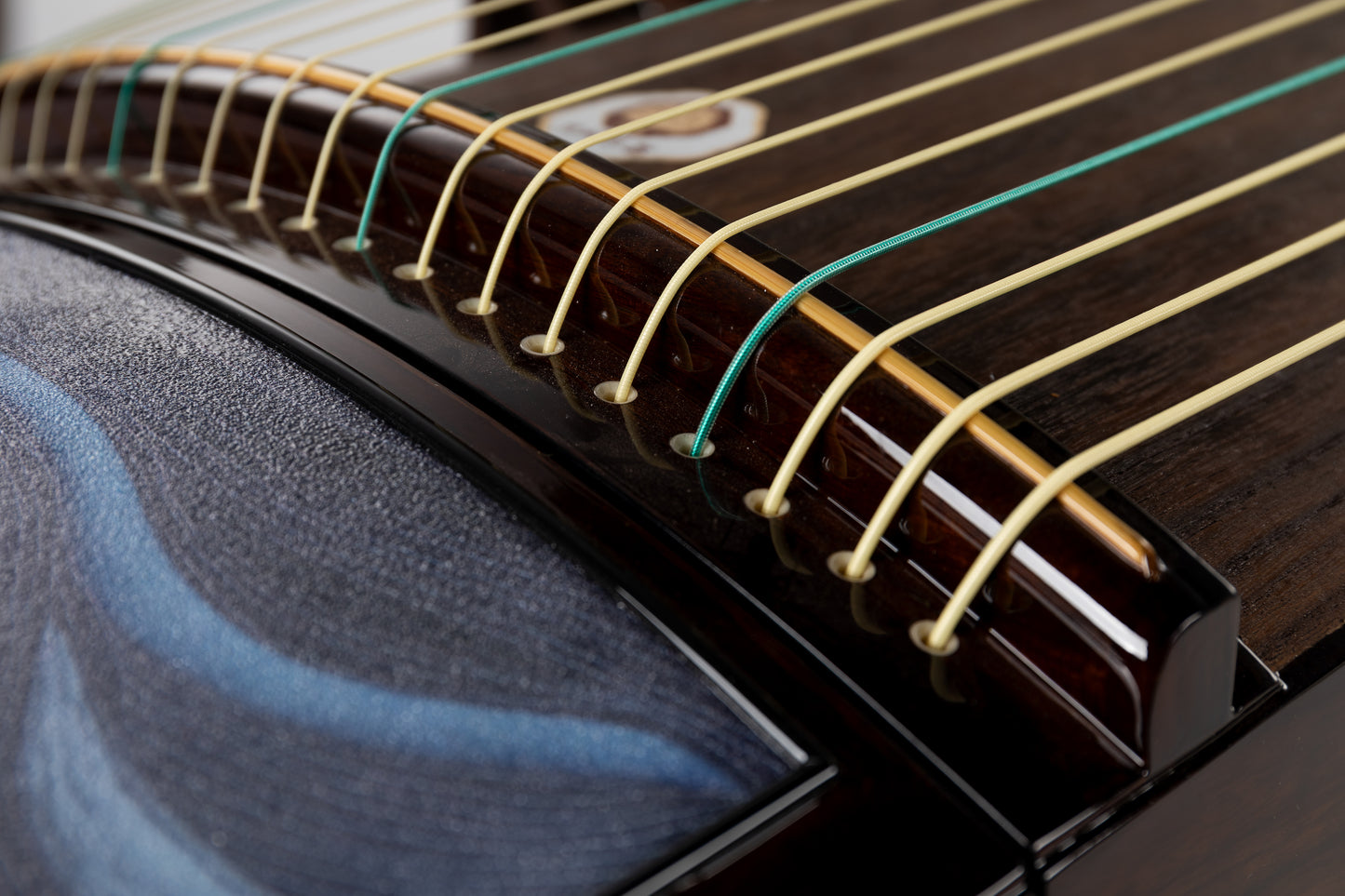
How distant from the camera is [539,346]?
773mm

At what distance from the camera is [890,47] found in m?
1.33

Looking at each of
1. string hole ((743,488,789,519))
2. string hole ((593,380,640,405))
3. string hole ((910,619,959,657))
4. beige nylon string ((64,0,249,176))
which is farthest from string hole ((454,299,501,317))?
beige nylon string ((64,0,249,176))

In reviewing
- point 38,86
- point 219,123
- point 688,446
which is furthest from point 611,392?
point 38,86

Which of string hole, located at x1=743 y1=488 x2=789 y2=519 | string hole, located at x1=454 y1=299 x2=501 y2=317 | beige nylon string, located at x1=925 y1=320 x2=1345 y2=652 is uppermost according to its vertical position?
beige nylon string, located at x1=925 y1=320 x2=1345 y2=652

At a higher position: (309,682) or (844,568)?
(844,568)

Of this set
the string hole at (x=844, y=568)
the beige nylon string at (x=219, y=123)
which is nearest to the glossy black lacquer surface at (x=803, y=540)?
the string hole at (x=844, y=568)

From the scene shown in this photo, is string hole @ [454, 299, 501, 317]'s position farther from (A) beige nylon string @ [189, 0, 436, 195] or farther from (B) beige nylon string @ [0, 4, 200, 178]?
(B) beige nylon string @ [0, 4, 200, 178]

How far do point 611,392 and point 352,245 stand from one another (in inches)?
11.1

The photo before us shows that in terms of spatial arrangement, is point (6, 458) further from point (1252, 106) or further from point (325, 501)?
point (1252, 106)

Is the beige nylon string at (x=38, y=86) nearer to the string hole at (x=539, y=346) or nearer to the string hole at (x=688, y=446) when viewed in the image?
the string hole at (x=539, y=346)

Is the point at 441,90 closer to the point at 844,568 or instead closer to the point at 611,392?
the point at 611,392

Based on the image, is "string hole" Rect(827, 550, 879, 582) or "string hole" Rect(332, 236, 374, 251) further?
"string hole" Rect(332, 236, 374, 251)

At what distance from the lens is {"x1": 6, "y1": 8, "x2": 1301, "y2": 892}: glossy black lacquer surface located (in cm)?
56

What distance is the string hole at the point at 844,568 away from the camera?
0.63 meters
